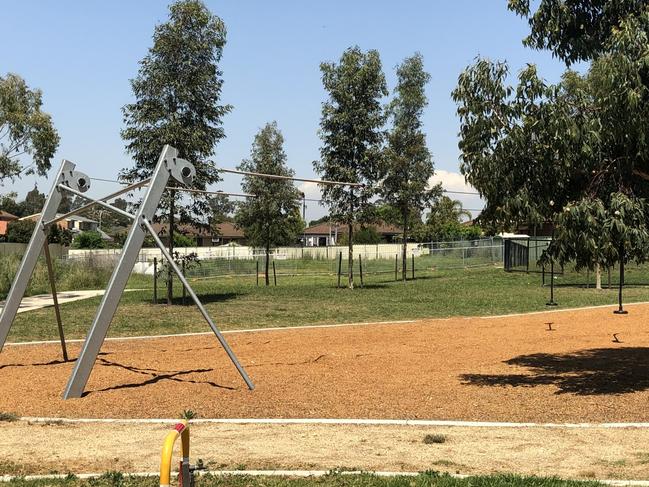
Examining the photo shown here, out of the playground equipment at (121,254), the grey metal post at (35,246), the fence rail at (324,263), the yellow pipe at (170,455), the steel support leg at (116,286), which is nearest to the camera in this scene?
the yellow pipe at (170,455)

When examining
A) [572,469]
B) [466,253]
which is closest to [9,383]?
[572,469]

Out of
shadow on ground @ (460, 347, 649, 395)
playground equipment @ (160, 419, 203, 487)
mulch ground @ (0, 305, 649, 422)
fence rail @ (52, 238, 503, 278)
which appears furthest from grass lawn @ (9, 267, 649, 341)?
playground equipment @ (160, 419, 203, 487)

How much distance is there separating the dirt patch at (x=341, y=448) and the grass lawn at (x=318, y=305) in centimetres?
914

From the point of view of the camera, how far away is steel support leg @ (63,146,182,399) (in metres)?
8.77

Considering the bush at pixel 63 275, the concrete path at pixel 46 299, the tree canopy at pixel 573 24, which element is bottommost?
the concrete path at pixel 46 299

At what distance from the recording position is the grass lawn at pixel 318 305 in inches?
691

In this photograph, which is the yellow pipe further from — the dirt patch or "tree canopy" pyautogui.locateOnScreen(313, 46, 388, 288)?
"tree canopy" pyautogui.locateOnScreen(313, 46, 388, 288)

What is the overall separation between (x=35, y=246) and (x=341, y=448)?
673 cm

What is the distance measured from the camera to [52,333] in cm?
1591

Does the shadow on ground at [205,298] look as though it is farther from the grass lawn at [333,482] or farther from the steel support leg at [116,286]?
the grass lawn at [333,482]

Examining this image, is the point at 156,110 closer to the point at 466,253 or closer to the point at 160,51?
the point at 160,51

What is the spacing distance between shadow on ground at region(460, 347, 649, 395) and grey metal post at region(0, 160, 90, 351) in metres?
6.58

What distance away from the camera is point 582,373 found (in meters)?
10.3

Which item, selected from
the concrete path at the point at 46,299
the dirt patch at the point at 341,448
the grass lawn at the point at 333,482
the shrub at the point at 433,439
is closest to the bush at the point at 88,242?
the concrete path at the point at 46,299
